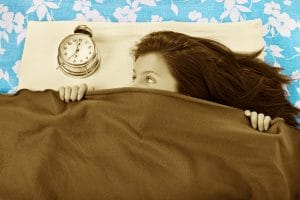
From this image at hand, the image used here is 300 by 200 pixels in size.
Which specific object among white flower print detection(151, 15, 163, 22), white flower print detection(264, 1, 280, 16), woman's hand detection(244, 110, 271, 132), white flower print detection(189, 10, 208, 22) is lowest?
woman's hand detection(244, 110, 271, 132)

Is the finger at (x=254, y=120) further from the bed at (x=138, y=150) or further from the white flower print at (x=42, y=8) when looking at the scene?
the white flower print at (x=42, y=8)

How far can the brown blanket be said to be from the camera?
45.3 inches

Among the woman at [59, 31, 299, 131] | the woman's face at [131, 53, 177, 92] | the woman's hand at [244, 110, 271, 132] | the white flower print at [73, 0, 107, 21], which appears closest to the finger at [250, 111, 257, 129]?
the woman's hand at [244, 110, 271, 132]

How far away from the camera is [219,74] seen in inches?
58.4

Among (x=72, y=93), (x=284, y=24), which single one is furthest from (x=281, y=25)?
(x=72, y=93)

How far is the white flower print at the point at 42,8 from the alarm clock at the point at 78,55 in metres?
0.22

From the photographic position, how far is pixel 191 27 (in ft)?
5.58

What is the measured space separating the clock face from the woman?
0.17 m

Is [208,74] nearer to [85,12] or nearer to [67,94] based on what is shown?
[67,94]

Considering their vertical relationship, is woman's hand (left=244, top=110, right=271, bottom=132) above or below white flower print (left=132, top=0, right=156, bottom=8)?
below

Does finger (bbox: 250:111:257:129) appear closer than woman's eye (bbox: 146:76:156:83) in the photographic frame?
Yes

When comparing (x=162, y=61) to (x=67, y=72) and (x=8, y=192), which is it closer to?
(x=67, y=72)

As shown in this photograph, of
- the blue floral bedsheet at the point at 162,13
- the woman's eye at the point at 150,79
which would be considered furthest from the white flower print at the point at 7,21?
the woman's eye at the point at 150,79

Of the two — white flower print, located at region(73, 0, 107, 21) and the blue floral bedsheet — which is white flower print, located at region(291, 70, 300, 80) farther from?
white flower print, located at region(73, 0, 107, 21)
